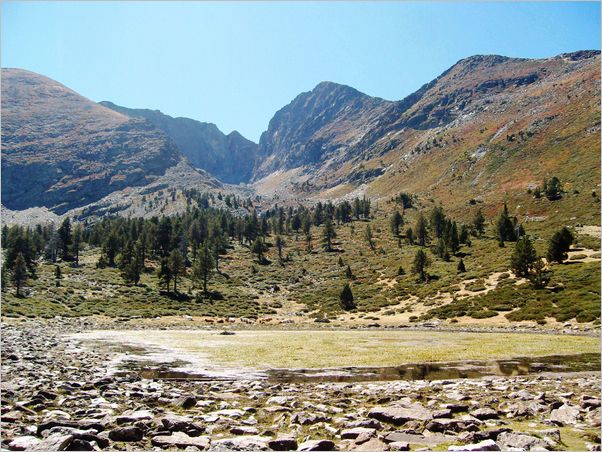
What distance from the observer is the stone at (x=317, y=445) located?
8172 millimetres

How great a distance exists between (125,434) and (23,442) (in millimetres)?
1879

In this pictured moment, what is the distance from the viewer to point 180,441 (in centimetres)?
858

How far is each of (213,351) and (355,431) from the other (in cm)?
2371

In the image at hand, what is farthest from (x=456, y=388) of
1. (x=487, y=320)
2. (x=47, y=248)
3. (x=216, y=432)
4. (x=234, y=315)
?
(x=47, y=248)

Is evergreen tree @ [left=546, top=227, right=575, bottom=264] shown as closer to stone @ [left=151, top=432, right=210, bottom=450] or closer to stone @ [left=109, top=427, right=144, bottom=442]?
stone @ [left=151, top=432, right=210, bottom=450]

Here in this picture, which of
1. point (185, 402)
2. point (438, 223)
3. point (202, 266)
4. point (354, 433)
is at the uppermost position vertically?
point (438, 223)

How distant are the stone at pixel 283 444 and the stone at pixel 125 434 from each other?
2.87m

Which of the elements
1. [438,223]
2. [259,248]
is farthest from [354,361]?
[438,223]

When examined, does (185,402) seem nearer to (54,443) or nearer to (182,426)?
(182,426)

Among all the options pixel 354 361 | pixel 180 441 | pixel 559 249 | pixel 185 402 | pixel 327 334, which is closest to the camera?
pixel 180 441

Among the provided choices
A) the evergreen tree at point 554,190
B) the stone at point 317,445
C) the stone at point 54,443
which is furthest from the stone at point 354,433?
the evergreen tree at point 554,190

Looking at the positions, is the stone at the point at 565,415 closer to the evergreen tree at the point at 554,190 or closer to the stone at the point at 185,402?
the stone at the point at 185,402

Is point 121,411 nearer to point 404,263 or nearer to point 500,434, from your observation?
point 500,434

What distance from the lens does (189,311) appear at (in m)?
84.4
